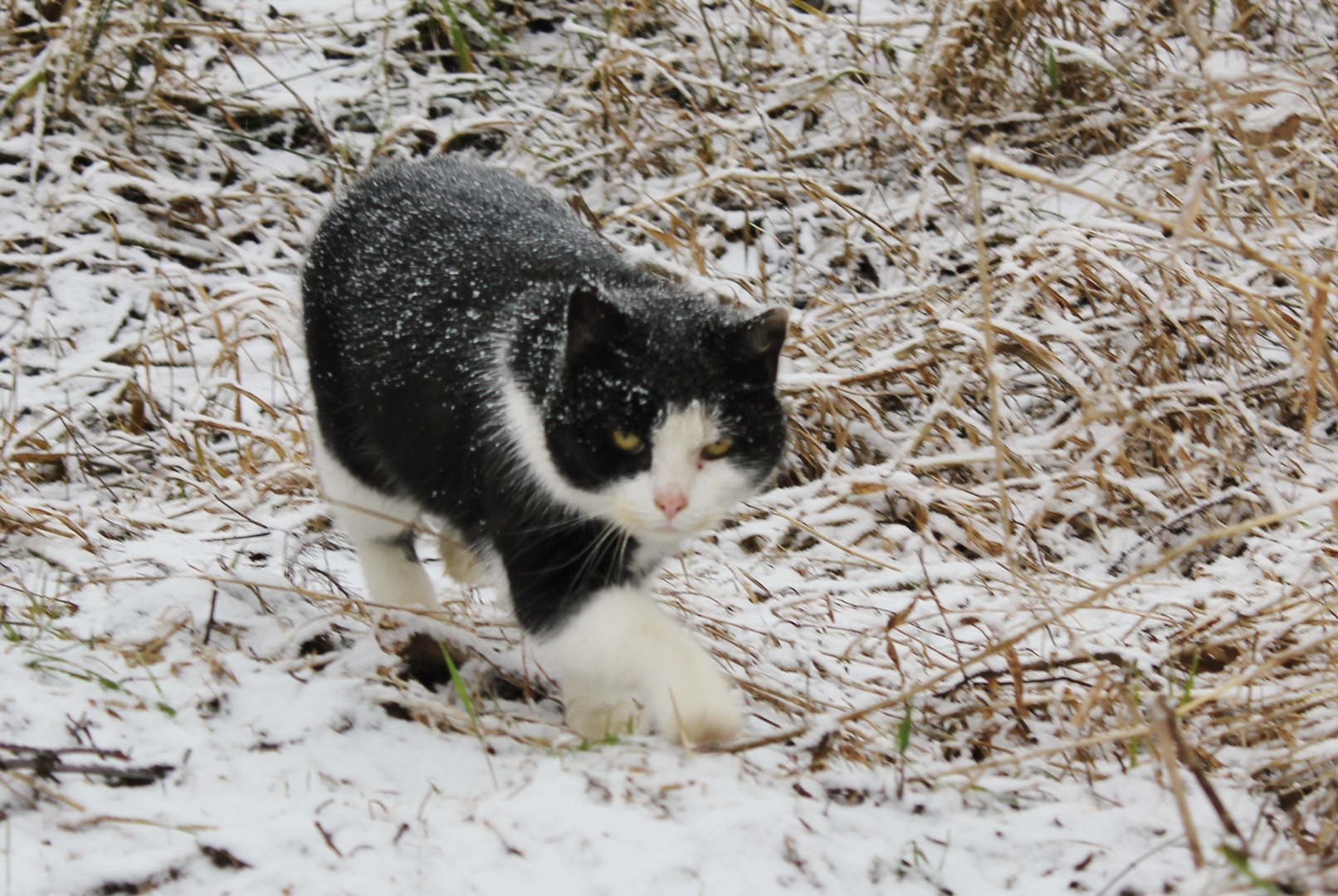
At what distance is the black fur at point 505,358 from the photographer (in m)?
1.96

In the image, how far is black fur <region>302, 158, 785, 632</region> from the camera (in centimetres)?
196

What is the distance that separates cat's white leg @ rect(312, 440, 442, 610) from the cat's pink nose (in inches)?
35.0

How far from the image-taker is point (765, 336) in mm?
2043

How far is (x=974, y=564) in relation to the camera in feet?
9.06

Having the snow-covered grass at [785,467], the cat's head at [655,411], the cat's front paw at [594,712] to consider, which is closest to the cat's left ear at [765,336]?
the cat's head at [655,411]

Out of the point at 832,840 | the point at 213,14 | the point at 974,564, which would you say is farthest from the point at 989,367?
the point at 213,14

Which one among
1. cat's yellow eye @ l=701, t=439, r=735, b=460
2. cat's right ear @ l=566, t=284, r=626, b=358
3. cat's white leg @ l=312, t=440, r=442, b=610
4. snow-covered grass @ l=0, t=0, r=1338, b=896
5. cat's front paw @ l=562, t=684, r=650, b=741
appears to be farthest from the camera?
cat's white leg @ l=312, t=440, r=442, b=610

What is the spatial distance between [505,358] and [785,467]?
149 centimetres

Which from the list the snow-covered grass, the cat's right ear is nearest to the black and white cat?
the cat's right ear

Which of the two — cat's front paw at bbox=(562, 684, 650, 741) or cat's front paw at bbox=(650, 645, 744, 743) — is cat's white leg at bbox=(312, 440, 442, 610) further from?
cat's front paw at bbox=(650, 645, 744, 743)

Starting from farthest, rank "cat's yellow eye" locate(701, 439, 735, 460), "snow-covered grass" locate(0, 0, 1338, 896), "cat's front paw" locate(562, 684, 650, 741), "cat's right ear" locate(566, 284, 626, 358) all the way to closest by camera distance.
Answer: "cat's front paw" locate(562, 684, 650, 741) < "cat's yellow eye" locate(701, 439, 735, 460) < "cat's right ear" locate(566, 284, 626, 358) < "snow-covered grass" locate(0, 0, 1338, 896)

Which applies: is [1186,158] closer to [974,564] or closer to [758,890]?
[974,564]

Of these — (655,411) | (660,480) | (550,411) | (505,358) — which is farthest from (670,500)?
(505,358)

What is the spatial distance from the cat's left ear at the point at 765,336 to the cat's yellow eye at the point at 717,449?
0.16 m
